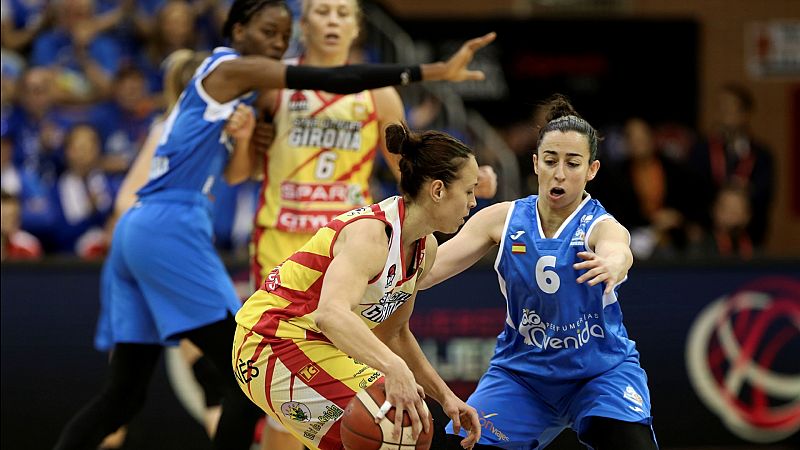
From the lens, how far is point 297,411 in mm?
4184

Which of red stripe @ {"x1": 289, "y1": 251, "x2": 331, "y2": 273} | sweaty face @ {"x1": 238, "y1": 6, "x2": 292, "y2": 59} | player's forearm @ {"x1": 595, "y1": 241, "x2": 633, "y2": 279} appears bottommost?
player's forearm @ {"x1": 595, "y1": 241, "x2": 633, "y2": 279}

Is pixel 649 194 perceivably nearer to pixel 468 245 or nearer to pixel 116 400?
pixel 468 245

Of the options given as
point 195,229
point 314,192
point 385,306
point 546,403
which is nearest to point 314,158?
point 314,192

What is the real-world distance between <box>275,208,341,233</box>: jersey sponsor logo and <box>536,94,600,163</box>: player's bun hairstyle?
1.31 m

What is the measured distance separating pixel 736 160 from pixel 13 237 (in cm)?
604

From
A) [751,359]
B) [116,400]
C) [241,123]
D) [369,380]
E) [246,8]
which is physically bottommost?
[751,359]

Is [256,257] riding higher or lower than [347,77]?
lower

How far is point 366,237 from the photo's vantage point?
402 cm

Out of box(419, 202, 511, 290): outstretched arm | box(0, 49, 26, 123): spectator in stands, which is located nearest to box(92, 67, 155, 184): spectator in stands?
box(0, 49, 26, 123): spectator in stands

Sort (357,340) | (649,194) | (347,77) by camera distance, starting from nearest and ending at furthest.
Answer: (357,340), (347,77), (649,194)

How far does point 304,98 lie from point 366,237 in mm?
1878

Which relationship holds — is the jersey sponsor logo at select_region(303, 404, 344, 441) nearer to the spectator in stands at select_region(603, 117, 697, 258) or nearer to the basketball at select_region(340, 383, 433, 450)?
the basketball at select_region(340, 383, 433, 450)

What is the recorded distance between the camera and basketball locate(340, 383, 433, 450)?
3943mm

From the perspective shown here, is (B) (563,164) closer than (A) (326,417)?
→ No
